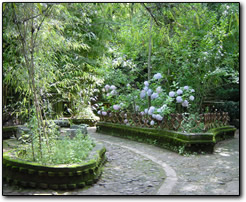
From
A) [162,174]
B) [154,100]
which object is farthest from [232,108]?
[162,174]

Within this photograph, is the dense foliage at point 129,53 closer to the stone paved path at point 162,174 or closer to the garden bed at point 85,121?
the garden bed at point 85,121

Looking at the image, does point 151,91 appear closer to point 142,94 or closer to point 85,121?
point 142,94

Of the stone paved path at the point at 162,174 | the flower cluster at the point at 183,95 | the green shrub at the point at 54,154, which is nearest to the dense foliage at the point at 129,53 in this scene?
the flower cluster at the point at 183,95

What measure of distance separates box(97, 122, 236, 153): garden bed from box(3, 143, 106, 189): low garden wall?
9.01 ft

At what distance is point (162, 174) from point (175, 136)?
73.8 inches

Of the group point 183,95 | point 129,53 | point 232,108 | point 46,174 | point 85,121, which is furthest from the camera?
point 85,121

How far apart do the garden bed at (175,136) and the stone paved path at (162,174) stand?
21cm

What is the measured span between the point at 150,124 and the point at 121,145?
3.24 feet

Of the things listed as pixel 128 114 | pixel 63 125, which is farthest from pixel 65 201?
pixel 63 125

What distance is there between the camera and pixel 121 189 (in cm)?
342

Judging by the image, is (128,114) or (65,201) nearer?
(65,201)

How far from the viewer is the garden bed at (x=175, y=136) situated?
5.60m

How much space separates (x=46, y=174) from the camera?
10.5 feet

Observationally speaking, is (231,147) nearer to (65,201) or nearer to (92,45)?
(65,201)
